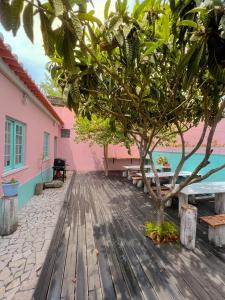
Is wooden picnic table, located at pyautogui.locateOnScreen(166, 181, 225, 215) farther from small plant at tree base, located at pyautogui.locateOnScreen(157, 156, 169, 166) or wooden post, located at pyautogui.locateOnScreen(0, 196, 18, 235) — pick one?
small plant at tree base, located at pyautogui.locateOnScreen(157, 156, 169, 166)

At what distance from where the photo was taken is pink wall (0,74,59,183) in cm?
413

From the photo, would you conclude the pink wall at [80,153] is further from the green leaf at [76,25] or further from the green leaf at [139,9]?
the green leaf at [76,25]

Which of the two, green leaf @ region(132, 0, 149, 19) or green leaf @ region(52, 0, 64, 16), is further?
green leaf @ region(132, 0, 149, 19)

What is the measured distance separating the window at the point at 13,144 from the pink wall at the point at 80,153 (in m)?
7.21

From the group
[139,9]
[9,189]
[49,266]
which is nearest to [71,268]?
[49,266]

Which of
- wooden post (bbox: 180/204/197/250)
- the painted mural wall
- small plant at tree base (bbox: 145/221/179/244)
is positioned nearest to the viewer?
wooden post (bbox: 180/204/197/250)

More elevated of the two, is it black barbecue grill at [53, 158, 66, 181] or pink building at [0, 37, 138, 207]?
pink building at [0, 37, 138, 207]

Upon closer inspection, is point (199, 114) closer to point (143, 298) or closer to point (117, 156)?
point (143, 298)

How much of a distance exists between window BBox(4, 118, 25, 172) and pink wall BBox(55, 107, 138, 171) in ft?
23.7

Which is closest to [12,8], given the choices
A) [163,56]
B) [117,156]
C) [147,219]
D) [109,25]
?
[109,25]

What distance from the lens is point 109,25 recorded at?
5.98 feet

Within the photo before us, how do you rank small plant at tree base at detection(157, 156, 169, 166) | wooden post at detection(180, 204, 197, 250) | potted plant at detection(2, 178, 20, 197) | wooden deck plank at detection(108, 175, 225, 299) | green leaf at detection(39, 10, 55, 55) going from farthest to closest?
small plant at tree base at detection(157, 156, 169, 166) → potted plant at detection(2, 178, 20, 197) → wooden post at detection(180, 204, 197, 250) → wooden deck plank at detection(108, 175, 225, 299) → green leaf at detection(39, 10, 55, 55)

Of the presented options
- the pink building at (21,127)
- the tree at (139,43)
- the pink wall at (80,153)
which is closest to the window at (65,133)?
the pink wall at (80,153)

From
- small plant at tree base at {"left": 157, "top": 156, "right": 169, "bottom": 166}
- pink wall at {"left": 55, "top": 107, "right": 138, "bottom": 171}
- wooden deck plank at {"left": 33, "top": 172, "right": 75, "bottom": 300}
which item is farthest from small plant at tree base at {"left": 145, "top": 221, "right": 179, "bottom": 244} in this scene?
pink wall at {"left": 55, "top": 107, "right": 138, "bottom": 171}
